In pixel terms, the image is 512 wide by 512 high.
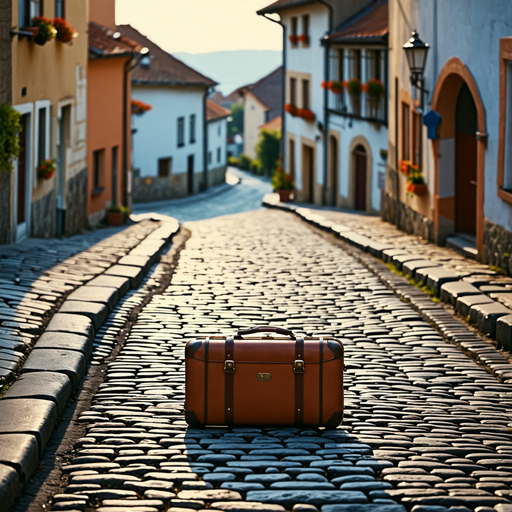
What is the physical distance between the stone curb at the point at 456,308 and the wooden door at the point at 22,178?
206 inches

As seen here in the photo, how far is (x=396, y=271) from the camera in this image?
40.2ft

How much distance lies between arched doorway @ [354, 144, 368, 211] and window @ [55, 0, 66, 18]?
41.7 feet

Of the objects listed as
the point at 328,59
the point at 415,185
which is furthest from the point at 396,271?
the point at 328,59

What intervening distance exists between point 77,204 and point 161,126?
84.0 feet

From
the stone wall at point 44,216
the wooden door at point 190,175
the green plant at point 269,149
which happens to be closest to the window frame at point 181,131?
the wooden door at point 190,175

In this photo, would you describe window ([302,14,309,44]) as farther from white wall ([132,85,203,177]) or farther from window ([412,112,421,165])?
window ([412,112,421,165])

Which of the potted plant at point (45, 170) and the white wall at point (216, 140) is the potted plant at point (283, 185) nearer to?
the white wall at point (216, 140)

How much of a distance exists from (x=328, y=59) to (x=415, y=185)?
15.9 m

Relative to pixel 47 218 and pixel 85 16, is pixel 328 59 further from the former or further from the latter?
pixel 47 218

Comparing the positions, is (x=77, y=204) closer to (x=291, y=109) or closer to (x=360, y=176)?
(x=360, y=176)

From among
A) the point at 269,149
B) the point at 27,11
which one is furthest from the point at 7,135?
the point at 269,149

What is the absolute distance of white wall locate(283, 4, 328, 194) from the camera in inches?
1240

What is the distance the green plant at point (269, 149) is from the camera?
59.1 m

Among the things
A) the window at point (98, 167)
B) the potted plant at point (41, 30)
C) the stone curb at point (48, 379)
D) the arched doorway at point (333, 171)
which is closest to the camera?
the stone curb at point (48, 379)
